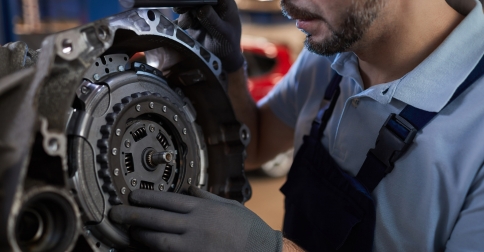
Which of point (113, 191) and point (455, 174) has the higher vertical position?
point (113, 191)

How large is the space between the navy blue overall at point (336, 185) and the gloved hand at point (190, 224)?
261 mm

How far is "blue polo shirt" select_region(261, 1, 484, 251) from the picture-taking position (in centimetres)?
88

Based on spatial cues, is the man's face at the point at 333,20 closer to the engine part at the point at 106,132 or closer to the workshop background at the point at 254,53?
the engine part at the point at 106,132

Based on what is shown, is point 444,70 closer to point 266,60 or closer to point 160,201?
point 160,201

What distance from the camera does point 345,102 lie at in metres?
1.11

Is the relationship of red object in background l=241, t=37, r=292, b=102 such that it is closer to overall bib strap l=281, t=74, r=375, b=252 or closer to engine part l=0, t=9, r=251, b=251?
overall bib strap l=281, t=74, r=375, b=252

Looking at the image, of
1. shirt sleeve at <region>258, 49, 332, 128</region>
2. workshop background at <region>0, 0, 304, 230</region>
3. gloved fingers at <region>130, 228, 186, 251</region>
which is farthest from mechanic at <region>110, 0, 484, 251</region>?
workshop background at <region>0, 0, 304, 230</region>

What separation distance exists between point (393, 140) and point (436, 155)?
9 centimetres

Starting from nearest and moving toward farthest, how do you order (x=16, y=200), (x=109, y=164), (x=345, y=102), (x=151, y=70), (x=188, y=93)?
(x=16, y=200)
(x=109, y=164)
(x=151, y=70)
(x=188, y=93)
(x=345, y=102)

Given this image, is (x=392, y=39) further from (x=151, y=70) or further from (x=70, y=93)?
(x=70, y=93)

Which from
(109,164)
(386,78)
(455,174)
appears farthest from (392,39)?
(109,164)

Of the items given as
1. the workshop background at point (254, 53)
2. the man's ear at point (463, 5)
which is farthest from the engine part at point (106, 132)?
the workshop background at point (254, 53)

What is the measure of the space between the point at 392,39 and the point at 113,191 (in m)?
0.67

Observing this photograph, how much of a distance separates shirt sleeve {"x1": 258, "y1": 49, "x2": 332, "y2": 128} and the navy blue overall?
0.37 feet
